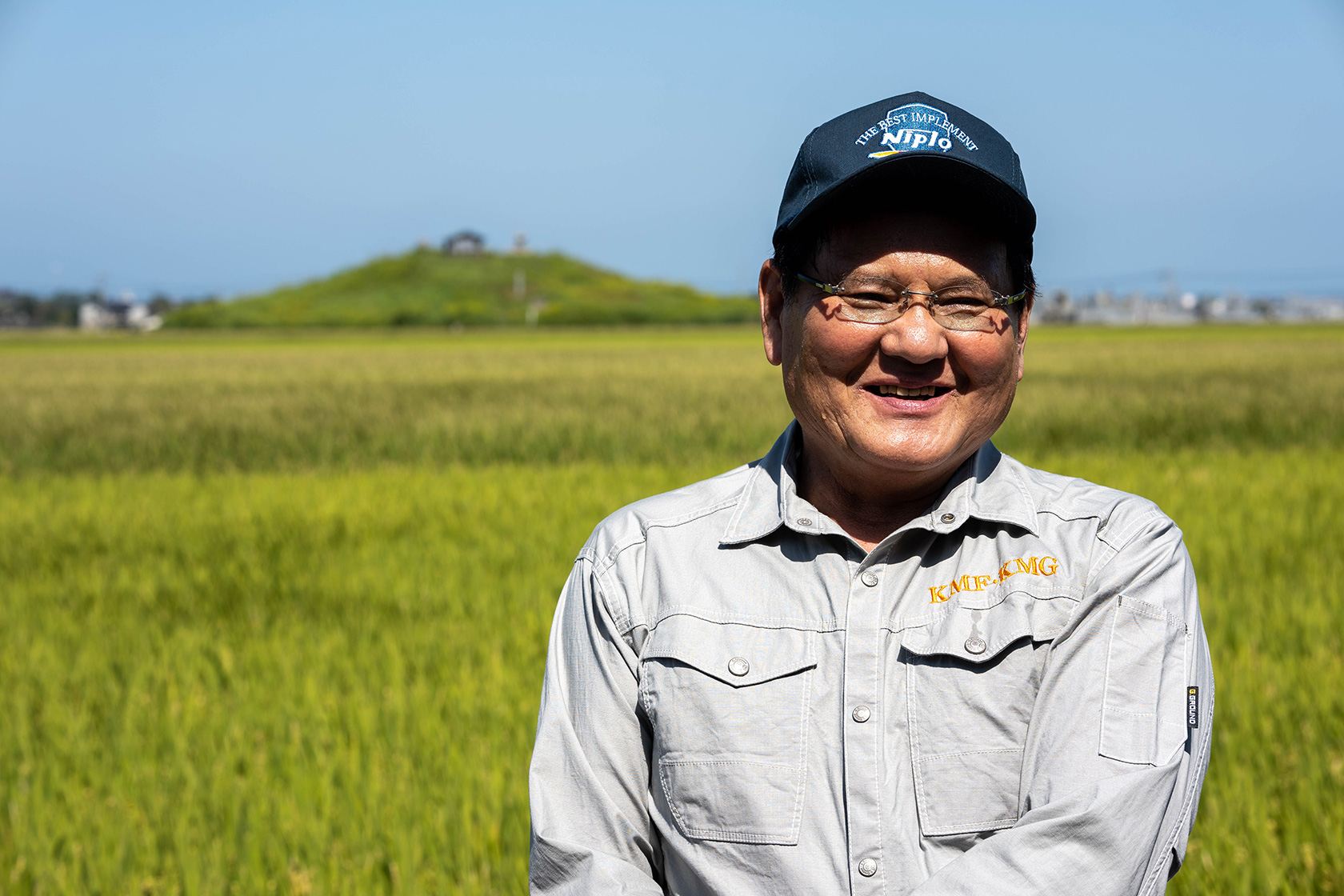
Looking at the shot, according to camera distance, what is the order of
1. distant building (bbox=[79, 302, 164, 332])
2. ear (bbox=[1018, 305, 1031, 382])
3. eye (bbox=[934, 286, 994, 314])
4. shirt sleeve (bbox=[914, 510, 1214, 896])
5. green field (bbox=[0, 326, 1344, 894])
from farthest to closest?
distant building (bbox=[79, 302, 164, 332])
green field (bbox=[0, 326, 1344, 894])
ear (bbox=[1018, 305, 1031, 382])
eye (bbox=[934, 286, 994, 314])
shirt sleeve (bbox=[914, 510, 1214, 896])

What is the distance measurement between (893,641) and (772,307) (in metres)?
0.59

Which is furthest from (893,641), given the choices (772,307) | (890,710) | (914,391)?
(772,307)

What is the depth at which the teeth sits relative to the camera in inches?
65.2

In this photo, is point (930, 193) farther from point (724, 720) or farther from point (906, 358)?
point (724, 720)

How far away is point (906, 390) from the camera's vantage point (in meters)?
1.66

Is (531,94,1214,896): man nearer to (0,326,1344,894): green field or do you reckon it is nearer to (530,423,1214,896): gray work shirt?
(530,423,1214,896): gray work shirt

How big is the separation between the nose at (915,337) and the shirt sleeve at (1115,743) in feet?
1.22

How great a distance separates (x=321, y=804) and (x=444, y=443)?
11.3 metres

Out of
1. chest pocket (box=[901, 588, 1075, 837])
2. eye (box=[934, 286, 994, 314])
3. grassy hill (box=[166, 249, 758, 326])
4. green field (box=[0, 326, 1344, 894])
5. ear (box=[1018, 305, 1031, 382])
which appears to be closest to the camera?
chest pocket (box=[901, 588, 1075, 837])

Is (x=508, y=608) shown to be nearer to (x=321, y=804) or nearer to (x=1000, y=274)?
(x=321, y=804)

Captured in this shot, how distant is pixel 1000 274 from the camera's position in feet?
5.51

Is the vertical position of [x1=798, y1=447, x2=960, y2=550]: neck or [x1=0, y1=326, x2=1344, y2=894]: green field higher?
[x1=798, y1=447, x2=960, y2=550]: neck

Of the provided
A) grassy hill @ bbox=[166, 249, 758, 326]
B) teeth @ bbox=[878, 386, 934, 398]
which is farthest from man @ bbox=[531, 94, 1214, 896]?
grassy hill @ bbox=[166, 249, 758, 326]

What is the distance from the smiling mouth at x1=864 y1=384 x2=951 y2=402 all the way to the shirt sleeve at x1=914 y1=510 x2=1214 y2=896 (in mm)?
325
